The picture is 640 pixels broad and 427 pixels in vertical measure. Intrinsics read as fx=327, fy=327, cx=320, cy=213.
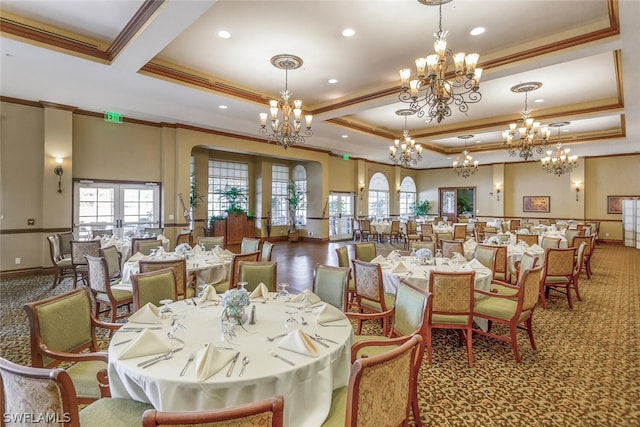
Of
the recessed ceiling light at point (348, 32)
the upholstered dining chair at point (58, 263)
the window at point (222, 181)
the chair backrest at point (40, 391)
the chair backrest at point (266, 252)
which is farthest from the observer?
the window at point (222, 181)

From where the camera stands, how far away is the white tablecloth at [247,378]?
5.15 ft

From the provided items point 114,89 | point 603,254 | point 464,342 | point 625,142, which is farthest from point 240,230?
point 625,142

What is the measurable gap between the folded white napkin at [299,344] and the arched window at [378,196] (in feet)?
47.1

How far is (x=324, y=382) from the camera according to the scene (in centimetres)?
178

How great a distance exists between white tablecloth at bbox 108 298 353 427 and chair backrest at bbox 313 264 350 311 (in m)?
1.09

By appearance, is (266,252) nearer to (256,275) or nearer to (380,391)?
(256,275)

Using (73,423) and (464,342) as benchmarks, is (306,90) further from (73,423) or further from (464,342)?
(73,423)

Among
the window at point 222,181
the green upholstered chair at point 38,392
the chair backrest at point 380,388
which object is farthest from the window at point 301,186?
the green upholstered chair at point 38,392

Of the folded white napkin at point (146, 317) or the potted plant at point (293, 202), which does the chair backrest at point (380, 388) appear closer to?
the folded white napkin at point (146, 317)

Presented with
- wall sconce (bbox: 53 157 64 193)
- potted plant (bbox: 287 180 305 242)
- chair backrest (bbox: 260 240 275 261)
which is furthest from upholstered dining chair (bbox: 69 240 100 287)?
potted plant (bbox: 287 180 305 242)

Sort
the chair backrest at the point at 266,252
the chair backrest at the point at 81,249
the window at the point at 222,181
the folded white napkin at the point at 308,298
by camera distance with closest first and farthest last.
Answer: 1. the folded white napkin at the point at 308,298
2. the chair backrest at the point at 266,252
3. the chair backrest at the point at 81,249
4. the window at the point at 222,181

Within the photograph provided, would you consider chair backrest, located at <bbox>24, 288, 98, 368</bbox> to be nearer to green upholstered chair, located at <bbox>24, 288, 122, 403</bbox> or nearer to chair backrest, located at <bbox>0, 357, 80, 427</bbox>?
green upholstered chair, located at <bbox>24, 288, 122, 403</bbox>

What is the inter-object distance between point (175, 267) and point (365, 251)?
2.96 meters

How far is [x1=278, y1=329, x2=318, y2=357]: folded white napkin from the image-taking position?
1.81 metres
